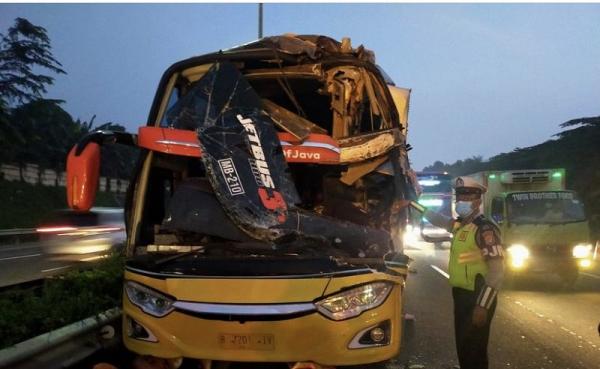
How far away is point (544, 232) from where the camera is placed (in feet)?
37.7

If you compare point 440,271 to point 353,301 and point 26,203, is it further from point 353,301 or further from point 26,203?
point 26,203

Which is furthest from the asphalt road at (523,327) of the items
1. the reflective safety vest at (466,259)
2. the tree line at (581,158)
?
the tree line at (581,158)

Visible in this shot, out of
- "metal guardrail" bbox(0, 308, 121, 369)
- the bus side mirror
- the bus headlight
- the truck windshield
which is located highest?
the bus side mirror

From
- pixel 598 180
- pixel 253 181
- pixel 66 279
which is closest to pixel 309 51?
pixel 253 181

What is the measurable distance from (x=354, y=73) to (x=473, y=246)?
5.97 ft

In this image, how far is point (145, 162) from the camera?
4.45 meters

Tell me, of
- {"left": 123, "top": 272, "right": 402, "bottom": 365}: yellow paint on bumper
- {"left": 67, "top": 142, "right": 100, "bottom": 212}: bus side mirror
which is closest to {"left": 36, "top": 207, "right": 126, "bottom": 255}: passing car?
{"left": 67, "top": 142, "right": 100, "bottom": 212}: bus side mirror

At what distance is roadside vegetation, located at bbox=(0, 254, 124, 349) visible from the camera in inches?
176

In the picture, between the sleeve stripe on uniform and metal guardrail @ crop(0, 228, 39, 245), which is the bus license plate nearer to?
the sleeve stripe on uniform

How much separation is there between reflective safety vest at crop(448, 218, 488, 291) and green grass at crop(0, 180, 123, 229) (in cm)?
2764

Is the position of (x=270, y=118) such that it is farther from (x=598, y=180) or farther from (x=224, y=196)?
(x=598, y=180)

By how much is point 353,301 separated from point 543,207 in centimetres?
1009

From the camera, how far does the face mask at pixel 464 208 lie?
4.84 m

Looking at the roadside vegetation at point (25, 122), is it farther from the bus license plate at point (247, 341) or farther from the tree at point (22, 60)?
the bus license plate at point (247, 341)
